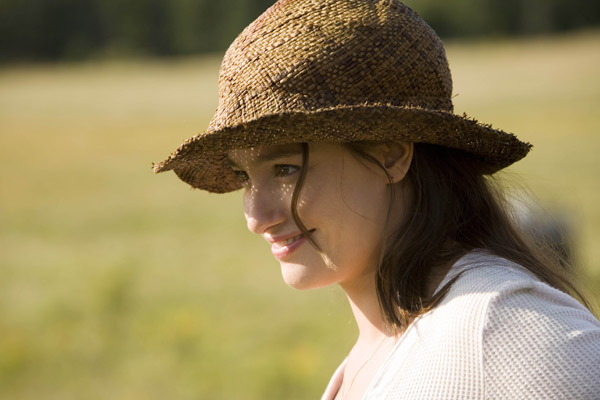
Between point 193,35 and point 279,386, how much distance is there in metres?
57.9

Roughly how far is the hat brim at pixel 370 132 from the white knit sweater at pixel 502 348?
34cm

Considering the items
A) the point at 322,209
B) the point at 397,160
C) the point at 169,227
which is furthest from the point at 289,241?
the point at 169,227

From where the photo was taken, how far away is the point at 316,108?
169cm

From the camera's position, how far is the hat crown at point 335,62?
170cm

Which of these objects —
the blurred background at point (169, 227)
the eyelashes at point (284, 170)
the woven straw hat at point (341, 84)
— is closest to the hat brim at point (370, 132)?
the woven straw hat at point (341, 84)

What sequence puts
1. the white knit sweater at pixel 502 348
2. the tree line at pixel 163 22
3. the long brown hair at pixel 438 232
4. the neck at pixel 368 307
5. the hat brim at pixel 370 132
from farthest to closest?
the tree line at pixel 163 22
the neck at pixel 368 307
the long brown hair at pixel 438 232
the hat brim at pixel 370 132
the white knit sweater at pixel 502 348

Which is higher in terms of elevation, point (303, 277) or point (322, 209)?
point (322, 209)

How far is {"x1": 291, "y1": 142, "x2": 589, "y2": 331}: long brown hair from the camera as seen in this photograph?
5.93ft

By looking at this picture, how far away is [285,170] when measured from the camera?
188cm

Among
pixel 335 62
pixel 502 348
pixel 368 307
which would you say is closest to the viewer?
pixel 502 348

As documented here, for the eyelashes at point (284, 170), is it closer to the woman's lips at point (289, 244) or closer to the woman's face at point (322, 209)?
the woman's face at point (322, 209)

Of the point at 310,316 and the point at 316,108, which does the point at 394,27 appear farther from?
the point at 310,316

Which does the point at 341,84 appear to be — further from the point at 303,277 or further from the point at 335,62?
the point at 303,277

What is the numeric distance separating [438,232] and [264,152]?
467 mm
